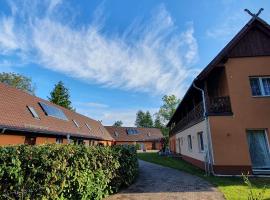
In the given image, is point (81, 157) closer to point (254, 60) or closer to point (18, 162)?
point (18, 162)

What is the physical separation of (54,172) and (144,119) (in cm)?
10168

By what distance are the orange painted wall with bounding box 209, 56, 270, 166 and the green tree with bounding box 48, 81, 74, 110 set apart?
39692 millimetres

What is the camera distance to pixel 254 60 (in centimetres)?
1319

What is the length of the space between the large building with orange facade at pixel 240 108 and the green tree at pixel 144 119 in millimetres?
90281

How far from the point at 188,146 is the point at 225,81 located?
7627 mm

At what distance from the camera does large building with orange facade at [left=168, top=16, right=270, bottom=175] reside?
38.8 feet

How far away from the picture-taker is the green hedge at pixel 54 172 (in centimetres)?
500

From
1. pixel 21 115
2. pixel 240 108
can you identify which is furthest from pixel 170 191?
pixel 21 115

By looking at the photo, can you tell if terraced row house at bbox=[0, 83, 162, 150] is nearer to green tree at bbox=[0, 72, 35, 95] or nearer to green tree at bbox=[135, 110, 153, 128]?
green tree at bbox=[0, 72, 35, 95]

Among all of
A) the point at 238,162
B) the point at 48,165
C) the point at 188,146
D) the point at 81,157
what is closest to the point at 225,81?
the point at 238,162

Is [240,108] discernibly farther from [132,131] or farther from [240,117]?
[132,131]

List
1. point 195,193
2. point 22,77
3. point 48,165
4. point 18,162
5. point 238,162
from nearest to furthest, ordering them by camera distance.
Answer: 1. point 18,162
2. point 48,165
3. point 195,193
4. point 238,162
5. point 22,77

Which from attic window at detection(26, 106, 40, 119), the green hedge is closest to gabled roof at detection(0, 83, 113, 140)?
attic window at detection(26, 106, 40, 119)

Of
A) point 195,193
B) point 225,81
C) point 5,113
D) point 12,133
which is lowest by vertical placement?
point 195,193
